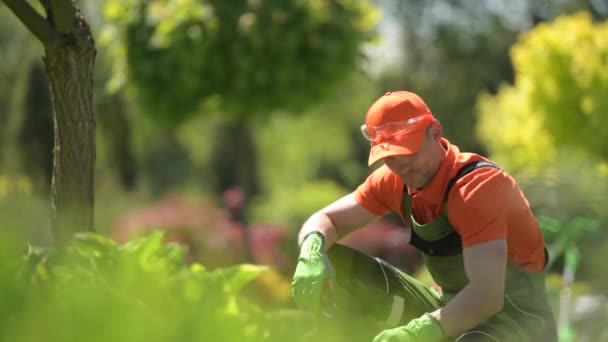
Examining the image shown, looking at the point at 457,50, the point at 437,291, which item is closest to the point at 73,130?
the point at 437,291

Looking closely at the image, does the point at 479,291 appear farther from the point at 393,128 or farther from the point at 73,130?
the point at 73,130

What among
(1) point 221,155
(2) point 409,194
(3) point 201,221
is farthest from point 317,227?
(1) point 221,155

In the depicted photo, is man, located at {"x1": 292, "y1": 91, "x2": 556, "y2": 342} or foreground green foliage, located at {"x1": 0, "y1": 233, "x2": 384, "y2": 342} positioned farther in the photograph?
man, located at {"x1": 292, "y1": 91, "x2": 556, "y2": 342}

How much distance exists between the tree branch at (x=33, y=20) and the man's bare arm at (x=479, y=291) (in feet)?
3.90

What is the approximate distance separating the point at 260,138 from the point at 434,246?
22927mm

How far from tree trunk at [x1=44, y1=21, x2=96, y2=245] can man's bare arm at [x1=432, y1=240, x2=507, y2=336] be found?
980 mm

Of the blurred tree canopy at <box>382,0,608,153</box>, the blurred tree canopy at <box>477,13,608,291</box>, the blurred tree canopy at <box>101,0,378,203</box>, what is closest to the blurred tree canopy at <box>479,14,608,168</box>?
the blurred tree canopy at <box>477,13,608,291</box>

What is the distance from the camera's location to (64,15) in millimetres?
2637

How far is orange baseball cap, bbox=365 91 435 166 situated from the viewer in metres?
2.53

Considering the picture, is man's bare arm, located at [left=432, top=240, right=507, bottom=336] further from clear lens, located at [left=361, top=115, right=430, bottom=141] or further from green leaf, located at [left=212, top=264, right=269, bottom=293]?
green leaf, located at [left=212, top=264, right=269, bottom=293]

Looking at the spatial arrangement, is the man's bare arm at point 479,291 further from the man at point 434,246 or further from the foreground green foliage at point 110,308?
the foreground green foliage at point 110,308

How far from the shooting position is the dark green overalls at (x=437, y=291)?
2652mm

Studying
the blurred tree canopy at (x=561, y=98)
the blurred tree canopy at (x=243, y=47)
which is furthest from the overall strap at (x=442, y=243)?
the blurred tree canopy at (x=561, y=98)

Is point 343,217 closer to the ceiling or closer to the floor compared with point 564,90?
closer to the floor
